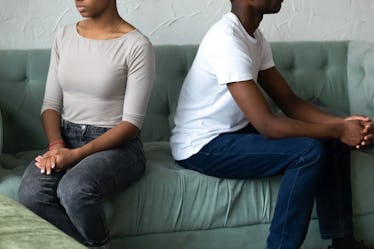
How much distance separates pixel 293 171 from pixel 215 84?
0.35m

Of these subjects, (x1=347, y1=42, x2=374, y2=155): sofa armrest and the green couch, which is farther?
(x1=347, y1=42, x2=374, y2=155): sofa armrest

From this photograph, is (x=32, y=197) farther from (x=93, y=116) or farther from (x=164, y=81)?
(x=164, y=81)

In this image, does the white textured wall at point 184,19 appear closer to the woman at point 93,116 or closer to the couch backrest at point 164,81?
the couch backrest at point 164,81

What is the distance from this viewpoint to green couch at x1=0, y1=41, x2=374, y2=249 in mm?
2033

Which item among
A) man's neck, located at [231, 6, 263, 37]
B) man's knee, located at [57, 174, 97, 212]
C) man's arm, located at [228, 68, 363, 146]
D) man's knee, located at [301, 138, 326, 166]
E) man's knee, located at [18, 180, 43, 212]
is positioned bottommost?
man's knee, located at [18, 180, 43, 212]

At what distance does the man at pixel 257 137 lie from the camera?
198cm

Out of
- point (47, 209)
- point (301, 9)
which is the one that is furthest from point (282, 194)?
point (301, 9)

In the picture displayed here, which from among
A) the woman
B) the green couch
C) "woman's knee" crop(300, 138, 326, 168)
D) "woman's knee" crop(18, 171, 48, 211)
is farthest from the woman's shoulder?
"woman's knee" crop(300, 138, 326, 168)

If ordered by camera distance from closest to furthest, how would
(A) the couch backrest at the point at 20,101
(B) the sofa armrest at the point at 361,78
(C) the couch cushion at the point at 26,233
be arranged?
(C) the couch cushion at the point at 26,233 → (A) the couch backrest at the point at 20,101 → (B) the sofa armrest at the point at 361,78

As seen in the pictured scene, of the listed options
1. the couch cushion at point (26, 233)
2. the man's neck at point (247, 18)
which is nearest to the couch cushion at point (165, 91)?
the man's neck at point (247, 18)

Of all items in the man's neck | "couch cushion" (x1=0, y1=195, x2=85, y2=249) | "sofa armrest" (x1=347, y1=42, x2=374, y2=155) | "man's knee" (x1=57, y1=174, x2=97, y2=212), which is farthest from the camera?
"sofa armrest" (x1=347, y1=42, x2=374, y2=155)

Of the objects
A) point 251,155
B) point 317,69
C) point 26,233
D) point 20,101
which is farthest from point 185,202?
point 317,69

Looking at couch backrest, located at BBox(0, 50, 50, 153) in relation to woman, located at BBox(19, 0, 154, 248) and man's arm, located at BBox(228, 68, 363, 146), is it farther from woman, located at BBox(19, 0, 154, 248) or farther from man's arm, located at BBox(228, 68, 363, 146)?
man's arm, located at BBox(228, 68, 363, 146)

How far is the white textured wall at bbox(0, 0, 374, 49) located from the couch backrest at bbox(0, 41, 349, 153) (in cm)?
16
